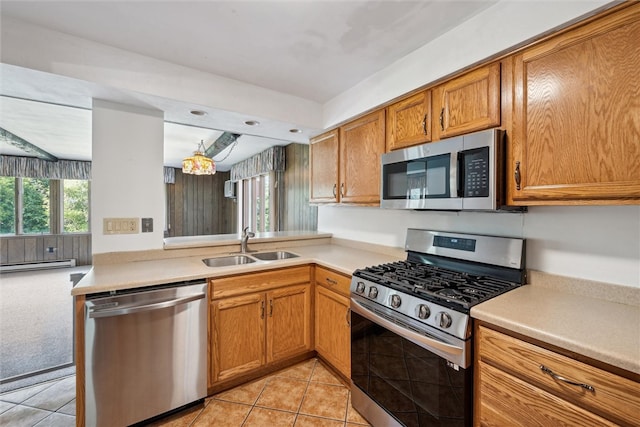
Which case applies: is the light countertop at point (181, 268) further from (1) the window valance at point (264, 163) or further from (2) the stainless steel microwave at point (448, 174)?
(1) the window valance at point (264, 163)

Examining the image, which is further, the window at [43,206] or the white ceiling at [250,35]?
the window at [43,206]

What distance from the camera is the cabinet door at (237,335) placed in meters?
1.82

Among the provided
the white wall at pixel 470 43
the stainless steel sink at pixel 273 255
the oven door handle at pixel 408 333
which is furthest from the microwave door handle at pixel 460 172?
the stainless steel sink at pixel 273 255

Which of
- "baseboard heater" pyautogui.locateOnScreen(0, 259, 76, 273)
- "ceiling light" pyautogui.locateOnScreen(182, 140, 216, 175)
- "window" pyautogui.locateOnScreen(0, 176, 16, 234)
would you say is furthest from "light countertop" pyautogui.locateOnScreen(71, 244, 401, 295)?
"window" pyautogui.locateOnScreen(0, 176, 16, 234)

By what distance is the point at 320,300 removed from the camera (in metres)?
2.15

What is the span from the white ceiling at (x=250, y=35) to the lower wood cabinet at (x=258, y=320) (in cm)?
141

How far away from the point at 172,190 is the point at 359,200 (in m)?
6.51

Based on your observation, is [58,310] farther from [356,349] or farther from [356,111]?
[356,111]

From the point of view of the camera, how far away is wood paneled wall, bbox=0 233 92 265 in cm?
562

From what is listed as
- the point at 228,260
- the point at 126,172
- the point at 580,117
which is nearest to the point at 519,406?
the point at 580,117

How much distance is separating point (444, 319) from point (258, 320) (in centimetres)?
130

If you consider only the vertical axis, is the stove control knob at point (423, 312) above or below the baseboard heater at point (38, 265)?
above

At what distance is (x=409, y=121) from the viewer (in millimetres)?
1832

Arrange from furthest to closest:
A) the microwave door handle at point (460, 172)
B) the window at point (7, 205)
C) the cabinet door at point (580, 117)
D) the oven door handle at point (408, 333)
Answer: the window at point (7, 205), the microwave door handle at point (460, 172), the oven door handle at point (408, 333), the cabinet door at point (580, 117)
